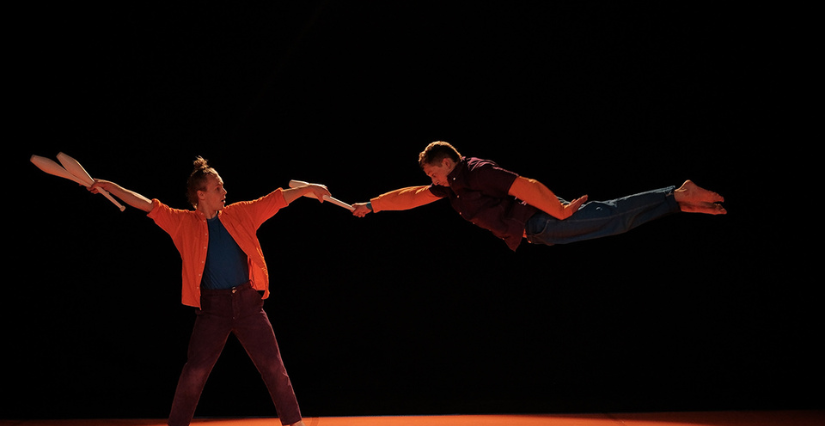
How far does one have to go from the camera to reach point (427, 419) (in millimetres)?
4277

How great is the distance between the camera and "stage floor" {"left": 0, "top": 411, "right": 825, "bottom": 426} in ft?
13.4

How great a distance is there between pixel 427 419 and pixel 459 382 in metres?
0.47

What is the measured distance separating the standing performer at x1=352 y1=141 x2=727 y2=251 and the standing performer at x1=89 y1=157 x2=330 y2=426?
0.72 meters

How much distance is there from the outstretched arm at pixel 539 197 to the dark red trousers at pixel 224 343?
1255 millimetres

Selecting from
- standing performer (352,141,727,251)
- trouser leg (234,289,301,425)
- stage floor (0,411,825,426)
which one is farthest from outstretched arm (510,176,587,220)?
stage floor (0,411,825,426)

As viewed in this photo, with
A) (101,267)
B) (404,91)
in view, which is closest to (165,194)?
(101,267)

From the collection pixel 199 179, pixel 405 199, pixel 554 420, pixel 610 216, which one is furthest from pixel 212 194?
pixel 554 420

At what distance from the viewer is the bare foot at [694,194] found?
3.07m

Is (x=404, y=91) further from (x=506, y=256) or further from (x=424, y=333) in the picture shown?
(x=424, y=333)

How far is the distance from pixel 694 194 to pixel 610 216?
1.19 feet

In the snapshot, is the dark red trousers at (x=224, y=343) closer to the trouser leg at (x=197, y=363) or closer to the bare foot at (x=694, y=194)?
the trouser leg at (x=197, y=363)

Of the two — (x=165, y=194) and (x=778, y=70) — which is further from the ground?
(x=165, y=194)

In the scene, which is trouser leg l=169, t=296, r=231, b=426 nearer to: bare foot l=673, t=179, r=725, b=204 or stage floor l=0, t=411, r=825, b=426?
stage floor l=0, t=411, r=825, b=426

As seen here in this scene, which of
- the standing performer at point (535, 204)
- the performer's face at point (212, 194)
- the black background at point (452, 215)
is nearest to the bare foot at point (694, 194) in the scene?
the standing performer at point (535, 204)
